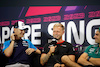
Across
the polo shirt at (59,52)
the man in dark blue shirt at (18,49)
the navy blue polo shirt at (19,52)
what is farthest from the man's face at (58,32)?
the navy blue polo shirt at (19,52)

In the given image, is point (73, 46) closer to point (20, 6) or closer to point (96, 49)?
point (96, 49)

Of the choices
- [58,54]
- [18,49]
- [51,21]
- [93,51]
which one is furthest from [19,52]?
[93,51]

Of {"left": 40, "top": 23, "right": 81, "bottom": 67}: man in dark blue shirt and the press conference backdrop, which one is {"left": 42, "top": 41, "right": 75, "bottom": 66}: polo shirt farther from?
the press conference backdrop

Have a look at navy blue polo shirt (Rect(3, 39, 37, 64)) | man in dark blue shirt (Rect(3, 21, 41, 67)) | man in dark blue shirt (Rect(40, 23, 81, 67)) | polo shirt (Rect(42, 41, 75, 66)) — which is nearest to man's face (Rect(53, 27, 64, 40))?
man in dark blue shirt (Rect(40, 23, 81, 67))

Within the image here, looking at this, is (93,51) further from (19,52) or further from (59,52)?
(19,52)

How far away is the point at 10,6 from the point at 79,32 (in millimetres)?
1745

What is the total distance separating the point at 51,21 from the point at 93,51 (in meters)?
1.07

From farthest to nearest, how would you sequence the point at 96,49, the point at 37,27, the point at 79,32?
the point at 37,27
the point at 79,32
the point at 96,49

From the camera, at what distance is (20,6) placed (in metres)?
2.54

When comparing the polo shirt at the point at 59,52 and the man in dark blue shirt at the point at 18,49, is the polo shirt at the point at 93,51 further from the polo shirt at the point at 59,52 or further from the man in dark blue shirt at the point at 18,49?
the man in dark blue shirt at the point at 18,49

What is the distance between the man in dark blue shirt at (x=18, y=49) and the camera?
6.84 ft

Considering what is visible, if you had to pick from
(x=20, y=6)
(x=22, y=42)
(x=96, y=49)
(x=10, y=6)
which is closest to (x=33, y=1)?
(x=20, y=6)

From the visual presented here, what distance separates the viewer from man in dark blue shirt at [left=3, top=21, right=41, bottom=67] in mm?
2086

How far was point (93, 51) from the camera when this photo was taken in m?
1.95
